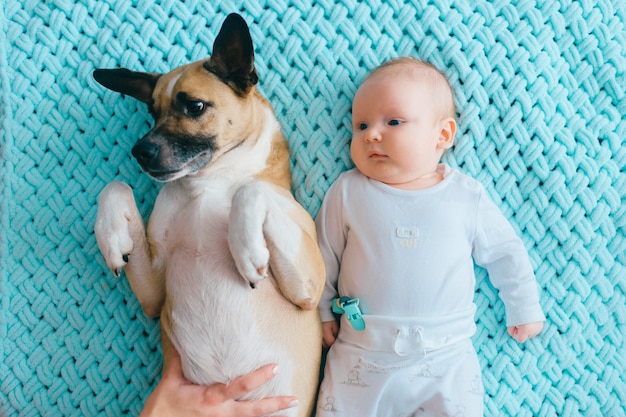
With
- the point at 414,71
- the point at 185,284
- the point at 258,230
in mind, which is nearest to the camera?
the point at 258,230

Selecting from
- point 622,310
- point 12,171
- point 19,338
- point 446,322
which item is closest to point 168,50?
point 12,171

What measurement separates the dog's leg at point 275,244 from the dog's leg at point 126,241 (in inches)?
13.0

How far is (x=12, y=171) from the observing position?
207 cm

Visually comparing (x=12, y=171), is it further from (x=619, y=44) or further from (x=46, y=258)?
(x=619, y=44)

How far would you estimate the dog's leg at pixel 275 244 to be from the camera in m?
Answer: 1.63

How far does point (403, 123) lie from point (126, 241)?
3.03 feet

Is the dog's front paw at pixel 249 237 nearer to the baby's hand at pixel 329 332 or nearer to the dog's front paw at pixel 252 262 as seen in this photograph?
the dog's front paw at pixel 252 262

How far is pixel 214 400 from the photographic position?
5.70 feet

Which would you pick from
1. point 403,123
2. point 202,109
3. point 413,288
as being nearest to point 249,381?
point 413,288

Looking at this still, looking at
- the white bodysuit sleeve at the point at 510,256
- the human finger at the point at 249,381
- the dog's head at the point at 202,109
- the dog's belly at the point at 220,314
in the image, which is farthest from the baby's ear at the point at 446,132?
the human finger at the point at 249,381

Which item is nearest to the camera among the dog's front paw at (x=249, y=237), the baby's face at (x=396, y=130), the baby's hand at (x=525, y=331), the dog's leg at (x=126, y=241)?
the dog's front paw at (x=249, y=237)

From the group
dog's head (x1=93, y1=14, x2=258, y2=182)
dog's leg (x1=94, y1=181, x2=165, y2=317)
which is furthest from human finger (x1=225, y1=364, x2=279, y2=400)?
dog's head (x1=93, y1=14, x2=258, y2=182)

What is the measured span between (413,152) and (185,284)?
82cm

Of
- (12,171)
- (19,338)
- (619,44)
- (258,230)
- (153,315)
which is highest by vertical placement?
(619,44)
